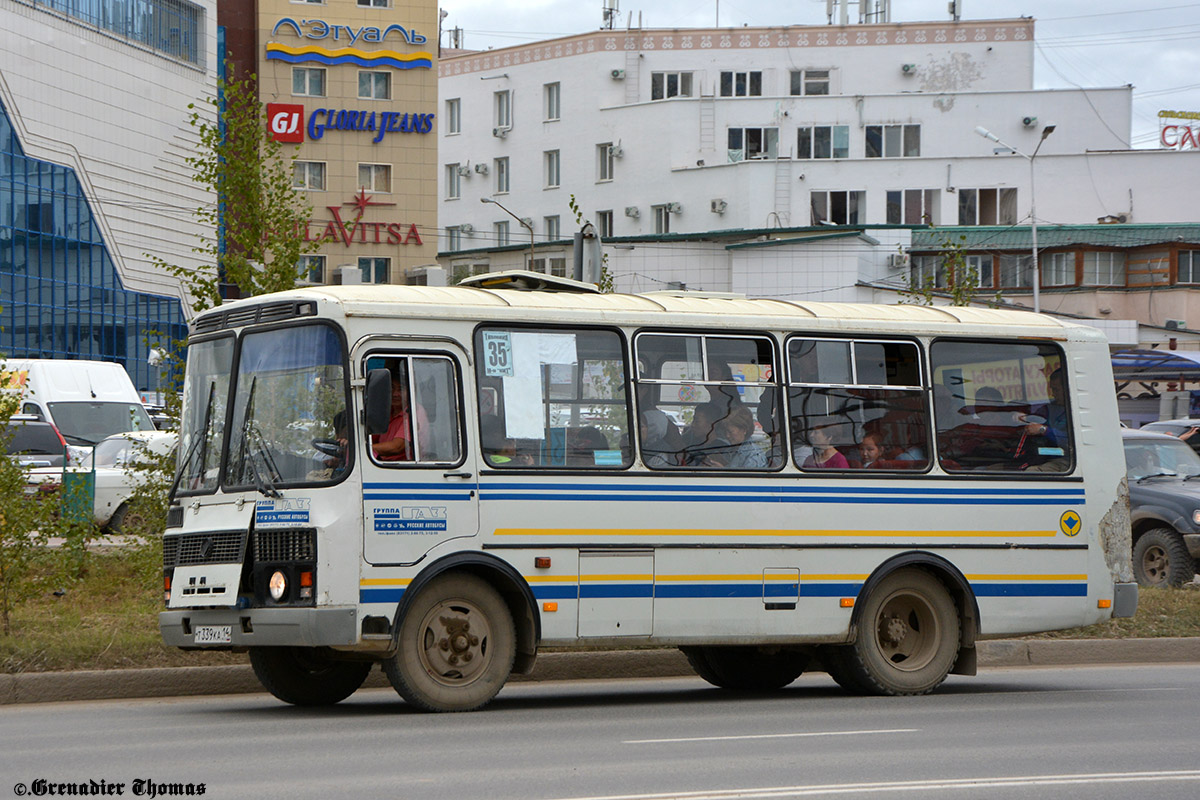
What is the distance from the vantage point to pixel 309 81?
237ft

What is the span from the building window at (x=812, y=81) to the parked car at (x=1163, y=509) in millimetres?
56563

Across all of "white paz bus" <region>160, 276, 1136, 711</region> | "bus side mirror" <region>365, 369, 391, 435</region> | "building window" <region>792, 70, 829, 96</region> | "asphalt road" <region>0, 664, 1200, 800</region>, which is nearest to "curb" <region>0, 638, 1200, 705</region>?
"asphalt road" <region>0, 664, 1200, 800</region>

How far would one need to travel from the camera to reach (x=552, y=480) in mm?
11211

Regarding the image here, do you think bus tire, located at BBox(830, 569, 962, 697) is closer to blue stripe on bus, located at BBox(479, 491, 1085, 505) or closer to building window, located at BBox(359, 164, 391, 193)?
blue stripe on bus, located at BBox(479, 491, 1085, 505)

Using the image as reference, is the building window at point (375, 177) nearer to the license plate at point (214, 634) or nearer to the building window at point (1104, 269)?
the building window at point (1104, 269)

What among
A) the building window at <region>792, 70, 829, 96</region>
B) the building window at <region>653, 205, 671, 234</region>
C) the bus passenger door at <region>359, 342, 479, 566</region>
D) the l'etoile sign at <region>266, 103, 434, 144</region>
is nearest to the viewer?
the bus passenger door at <region>359, 342, 479, 566</region>

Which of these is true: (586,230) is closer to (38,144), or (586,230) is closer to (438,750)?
(438,750)

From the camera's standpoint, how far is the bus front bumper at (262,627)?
10.3 meters

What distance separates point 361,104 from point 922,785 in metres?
67.4

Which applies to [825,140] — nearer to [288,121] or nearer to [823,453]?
[288,121]

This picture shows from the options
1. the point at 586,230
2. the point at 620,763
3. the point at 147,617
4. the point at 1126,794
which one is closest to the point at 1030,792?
the point at 1126,794

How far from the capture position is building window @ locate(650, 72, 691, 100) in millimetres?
75812

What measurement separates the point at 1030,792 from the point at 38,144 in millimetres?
58988

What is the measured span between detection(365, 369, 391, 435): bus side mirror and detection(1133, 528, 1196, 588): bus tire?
11.9 m
